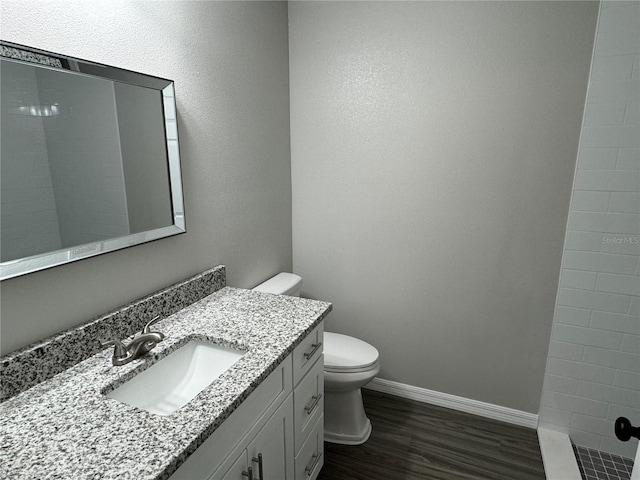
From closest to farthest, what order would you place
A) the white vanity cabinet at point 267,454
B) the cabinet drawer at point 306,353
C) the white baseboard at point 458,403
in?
the white vanity cabinet at point 267,454, the cabinet drawer at point 306,353, the white baseboard at point 458,403

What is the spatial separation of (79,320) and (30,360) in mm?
192

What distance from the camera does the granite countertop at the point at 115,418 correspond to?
844 mm

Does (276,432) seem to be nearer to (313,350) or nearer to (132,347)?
(313,350)

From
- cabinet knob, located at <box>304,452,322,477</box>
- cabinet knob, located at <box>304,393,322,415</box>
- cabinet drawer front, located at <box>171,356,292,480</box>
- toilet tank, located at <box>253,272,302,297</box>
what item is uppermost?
toilet tank, located at <box>253,272,302,297</box>

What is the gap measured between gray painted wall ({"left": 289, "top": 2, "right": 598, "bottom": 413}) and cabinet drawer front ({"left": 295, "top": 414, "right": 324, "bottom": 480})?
83cm

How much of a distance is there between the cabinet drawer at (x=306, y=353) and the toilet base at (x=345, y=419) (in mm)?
553

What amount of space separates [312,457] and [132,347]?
3.21ft

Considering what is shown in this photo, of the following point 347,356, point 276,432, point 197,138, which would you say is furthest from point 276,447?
point 197,138

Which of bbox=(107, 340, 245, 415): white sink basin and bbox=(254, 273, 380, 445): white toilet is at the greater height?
bbox=(107, 340, 245, 415): white sink basin

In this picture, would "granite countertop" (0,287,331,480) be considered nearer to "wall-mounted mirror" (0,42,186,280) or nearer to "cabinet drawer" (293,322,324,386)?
"cabinet drawer" (293,322,324,386)

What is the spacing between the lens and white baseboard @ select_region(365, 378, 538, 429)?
7.33 ft

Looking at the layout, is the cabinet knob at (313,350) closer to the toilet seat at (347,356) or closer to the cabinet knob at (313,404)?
the cabinet knob at (313,404)

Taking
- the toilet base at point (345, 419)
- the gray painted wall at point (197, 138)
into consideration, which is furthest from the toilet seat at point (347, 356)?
the gray painted wall at point (197, 138)

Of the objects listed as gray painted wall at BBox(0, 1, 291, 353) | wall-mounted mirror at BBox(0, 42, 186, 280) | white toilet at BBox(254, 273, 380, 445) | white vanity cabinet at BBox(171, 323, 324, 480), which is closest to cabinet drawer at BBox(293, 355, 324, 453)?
white vanity cabinet at BBox(171, 323, 324, 480)
